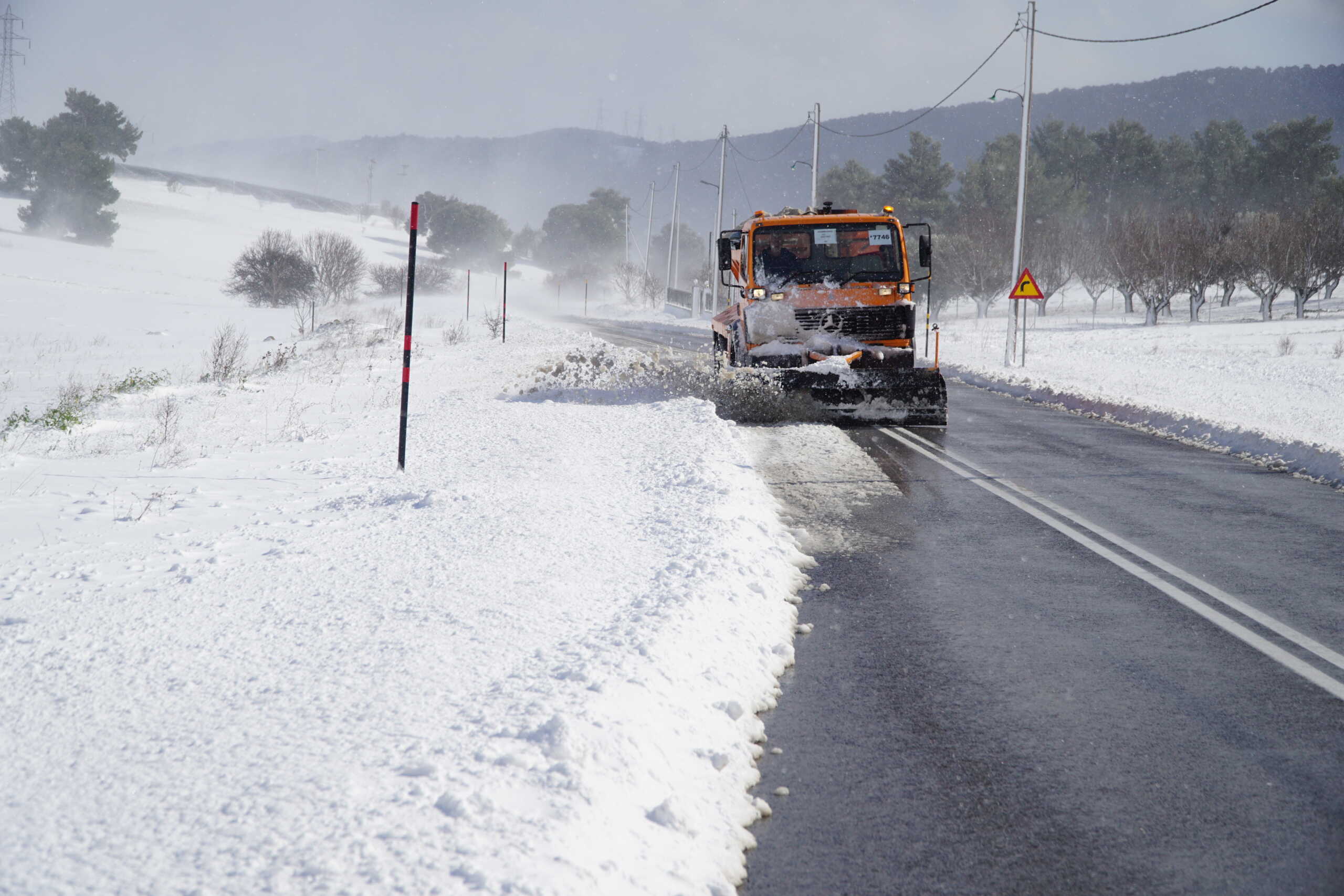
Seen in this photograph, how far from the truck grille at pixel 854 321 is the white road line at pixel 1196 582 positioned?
3.68m

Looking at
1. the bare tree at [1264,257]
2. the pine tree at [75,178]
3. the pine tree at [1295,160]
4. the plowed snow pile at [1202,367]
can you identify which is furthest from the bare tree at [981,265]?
the pine tree at [75,178]

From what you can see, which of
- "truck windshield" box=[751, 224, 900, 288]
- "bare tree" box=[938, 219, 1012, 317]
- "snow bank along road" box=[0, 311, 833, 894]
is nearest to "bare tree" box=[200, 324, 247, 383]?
"truck windshield" box=[751, 224, 900, 288]

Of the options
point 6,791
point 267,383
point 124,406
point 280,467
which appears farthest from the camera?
point 267,383

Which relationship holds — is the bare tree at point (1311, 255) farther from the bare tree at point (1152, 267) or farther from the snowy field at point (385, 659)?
the snowy field at point (385, 659)

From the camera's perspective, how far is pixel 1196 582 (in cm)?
614

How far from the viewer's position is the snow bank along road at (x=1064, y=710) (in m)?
3.01

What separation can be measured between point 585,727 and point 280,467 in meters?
6.27

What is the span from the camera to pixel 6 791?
2953mm

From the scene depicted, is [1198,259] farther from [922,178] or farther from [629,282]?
[629,282]

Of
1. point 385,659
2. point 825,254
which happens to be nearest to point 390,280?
point 825,254

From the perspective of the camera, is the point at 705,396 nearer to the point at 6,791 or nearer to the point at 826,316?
the point at 826,316

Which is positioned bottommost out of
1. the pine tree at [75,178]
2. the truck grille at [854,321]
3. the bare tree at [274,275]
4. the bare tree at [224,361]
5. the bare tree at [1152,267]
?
the bare tree at [224,361]

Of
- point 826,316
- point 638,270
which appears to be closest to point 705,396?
point 826,316

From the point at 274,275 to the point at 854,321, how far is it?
152ft
